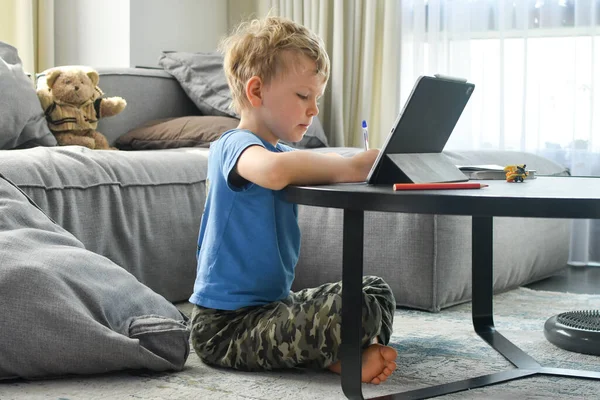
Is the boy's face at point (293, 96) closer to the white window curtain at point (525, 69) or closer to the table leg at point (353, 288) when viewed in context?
the table leg at point (353, 288)

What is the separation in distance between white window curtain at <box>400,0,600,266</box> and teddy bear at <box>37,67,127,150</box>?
1.37m

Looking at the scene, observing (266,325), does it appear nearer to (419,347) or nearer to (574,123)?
(419,347)

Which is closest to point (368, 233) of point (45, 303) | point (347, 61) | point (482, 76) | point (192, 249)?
point (192, 249)

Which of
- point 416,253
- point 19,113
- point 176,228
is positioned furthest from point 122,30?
point 416,253

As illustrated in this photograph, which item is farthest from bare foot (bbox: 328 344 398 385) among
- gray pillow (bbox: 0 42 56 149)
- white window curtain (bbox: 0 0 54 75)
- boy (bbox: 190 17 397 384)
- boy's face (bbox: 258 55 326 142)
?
white window curtain (bbox: 0 0 54 75)

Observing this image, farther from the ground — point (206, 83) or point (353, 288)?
point (206, 83)

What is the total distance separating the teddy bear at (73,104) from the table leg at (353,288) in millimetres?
1486

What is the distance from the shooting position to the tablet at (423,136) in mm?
1259

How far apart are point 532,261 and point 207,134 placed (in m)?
1.07

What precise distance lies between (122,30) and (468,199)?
2.58 meters

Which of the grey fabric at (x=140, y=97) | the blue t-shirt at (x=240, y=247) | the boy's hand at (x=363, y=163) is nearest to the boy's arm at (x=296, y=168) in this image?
the boy's hand at (x=363, y=163)

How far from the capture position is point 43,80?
2.60 m

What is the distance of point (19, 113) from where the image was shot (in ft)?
7.57

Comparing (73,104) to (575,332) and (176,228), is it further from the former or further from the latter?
(575,332)
